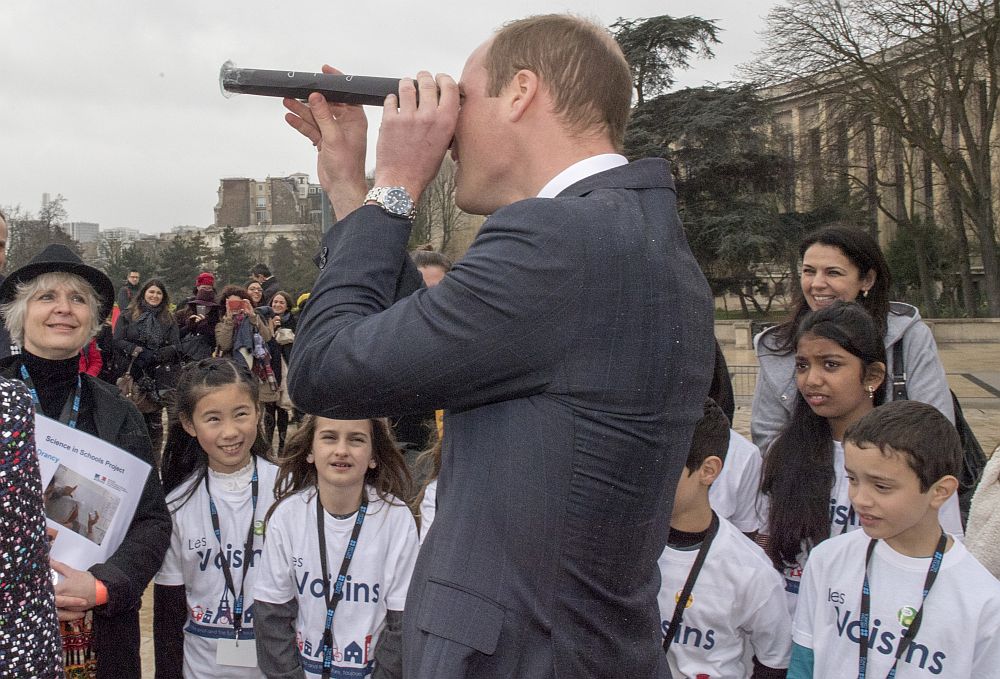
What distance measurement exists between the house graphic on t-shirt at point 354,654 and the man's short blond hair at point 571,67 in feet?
7.32

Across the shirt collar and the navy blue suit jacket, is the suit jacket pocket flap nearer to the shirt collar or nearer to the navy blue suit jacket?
the navy blue suit jacket

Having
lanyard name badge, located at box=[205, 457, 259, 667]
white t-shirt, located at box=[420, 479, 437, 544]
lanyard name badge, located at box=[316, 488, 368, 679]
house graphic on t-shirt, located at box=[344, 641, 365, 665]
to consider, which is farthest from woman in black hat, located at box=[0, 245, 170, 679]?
white t-shirt, located at box=[420, 479, 437, 544]

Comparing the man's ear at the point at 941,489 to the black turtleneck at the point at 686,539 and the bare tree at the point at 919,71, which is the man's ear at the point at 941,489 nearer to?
the black turtleneck at the point at 686,539

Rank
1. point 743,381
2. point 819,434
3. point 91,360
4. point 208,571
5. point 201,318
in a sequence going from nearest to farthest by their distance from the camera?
point 819,434 < point 208,571 < point 91,360 < point 201,318 < point 743,381

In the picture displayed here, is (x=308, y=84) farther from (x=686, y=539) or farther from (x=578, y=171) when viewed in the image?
(x=686, y=539)

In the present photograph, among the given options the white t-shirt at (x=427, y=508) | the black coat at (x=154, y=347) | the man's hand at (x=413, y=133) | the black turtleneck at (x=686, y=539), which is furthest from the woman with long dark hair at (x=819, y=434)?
Answer: the black coat at (x=154, y=347)

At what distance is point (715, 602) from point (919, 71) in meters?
29.5

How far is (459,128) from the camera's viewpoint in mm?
1624

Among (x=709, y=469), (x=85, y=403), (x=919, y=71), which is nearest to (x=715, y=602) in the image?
(x=709, y=469)

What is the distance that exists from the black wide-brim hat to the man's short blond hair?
205 cm

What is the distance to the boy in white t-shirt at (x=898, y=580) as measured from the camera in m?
2.41

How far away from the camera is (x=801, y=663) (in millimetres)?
2693

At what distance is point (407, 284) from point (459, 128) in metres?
0.30

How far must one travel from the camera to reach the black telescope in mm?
1595
